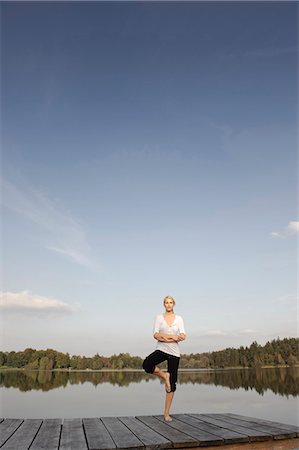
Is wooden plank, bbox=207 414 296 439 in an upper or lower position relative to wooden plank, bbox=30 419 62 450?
upper

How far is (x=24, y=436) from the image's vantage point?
20.3 ft

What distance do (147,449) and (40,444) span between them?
1.47 metres

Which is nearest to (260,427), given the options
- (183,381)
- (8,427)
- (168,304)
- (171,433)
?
(171,433)

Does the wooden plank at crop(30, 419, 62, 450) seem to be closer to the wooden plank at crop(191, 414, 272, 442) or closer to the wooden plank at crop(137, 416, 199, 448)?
the wooden plank at crop(137, 416, 199, 448)

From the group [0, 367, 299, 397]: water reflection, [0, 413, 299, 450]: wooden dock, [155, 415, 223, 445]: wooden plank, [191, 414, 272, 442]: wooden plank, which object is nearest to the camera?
[0, 413, 299, 450]: wooden dock

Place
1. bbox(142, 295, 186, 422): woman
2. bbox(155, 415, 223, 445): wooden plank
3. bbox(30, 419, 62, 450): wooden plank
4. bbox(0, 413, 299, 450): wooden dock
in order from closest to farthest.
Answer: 1. bbox(30, 419, 62, 450): wooden plank
2. bbox(0, 413, 299, 450): wooden dock
3. bbox(155, 415, 223, 445): wooden plank
4. bbox(142, 295, 186, 422): woman

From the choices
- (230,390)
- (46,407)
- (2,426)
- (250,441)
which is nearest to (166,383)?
(250,441)

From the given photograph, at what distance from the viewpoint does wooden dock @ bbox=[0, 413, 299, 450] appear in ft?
18.5

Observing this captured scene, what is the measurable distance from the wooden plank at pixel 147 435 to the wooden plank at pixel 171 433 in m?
0.10

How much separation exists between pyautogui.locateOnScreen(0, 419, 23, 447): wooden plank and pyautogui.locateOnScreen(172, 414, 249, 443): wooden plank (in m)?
2.96

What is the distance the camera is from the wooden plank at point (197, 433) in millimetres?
5875

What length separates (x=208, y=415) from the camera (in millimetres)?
8516

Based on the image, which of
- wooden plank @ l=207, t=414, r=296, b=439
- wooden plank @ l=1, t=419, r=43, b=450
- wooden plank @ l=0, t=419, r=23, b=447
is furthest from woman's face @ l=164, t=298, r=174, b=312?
wooden plank @ l=0, t=419, r=23, b=447

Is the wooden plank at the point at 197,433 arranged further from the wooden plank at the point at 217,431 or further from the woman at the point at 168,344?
the woman at the point at 168,344
